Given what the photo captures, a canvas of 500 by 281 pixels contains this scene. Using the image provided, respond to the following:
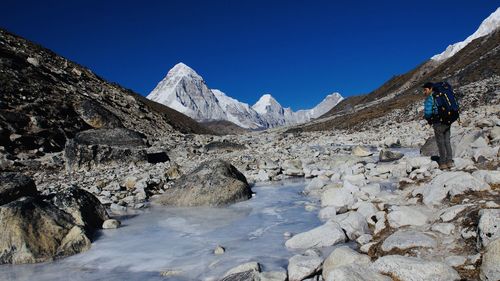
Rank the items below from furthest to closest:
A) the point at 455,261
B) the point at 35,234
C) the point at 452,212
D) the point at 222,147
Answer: the point at 222,147 → the point at 35,234 → the point at 452,212 → the point at 455,261

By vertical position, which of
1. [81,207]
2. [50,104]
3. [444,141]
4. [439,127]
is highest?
[50,104]

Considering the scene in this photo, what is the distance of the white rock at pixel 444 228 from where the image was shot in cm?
639


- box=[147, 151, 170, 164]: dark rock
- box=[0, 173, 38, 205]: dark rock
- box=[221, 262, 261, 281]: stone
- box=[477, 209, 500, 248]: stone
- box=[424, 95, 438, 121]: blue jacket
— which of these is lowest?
box=[221, 262, 261, 281]: stone

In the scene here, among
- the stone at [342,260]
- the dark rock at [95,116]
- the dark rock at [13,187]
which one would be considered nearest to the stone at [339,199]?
the stone at [342,260]

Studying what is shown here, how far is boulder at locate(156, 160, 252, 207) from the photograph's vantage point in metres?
12.5

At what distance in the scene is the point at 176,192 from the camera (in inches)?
513

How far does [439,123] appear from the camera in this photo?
11148mm

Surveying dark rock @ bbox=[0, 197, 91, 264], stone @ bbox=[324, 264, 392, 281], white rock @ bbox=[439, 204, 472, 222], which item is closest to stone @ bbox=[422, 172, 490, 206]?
white rock @ bbox=[439, 204, 472, 222]

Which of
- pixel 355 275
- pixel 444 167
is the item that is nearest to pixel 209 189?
pixel 444 167

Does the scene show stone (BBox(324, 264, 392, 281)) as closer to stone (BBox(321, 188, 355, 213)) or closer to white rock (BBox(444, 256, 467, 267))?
white rock (BBox(444, 256, 467, 267))

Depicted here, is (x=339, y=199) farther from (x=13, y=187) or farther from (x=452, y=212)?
(x=13, y=187)

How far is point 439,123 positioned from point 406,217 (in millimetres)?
4754

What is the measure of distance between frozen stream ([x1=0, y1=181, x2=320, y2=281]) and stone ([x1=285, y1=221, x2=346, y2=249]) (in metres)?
0.27

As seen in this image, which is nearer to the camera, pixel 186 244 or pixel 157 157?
pixel 186 244
